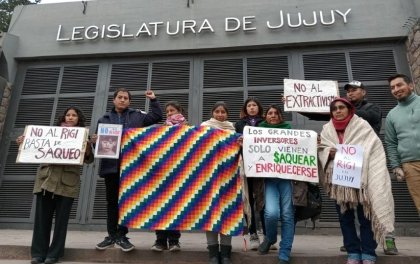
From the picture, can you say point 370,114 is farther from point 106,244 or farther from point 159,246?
point 106,244

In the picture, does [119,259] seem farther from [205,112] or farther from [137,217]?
[205,112]

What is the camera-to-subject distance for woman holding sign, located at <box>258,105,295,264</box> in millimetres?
3194

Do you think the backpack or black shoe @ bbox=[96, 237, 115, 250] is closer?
the backpack

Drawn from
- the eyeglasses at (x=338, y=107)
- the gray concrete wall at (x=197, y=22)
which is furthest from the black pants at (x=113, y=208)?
the gray concrete wall at (x=197, y=22)

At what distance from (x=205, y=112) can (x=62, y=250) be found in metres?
3.58

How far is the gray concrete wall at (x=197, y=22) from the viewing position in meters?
6.56

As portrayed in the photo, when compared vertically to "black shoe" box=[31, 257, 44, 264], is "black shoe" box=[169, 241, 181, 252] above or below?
above

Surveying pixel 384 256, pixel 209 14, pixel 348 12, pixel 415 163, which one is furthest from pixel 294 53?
pixel 384 256

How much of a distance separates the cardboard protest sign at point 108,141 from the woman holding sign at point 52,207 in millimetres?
411

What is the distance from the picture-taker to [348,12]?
6648 mm

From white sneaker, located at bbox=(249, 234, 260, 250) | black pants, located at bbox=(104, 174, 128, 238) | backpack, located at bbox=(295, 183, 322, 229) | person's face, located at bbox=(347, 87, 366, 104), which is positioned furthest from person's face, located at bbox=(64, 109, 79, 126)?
person's face, located at bbox=(347, 87, 366, 104)

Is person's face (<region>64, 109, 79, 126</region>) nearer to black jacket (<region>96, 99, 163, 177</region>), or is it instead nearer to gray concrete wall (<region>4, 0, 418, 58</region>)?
black jacket (<region>96, 99, 163, 177</region>)

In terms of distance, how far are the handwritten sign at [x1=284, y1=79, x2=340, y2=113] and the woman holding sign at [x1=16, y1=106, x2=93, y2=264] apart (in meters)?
2.69

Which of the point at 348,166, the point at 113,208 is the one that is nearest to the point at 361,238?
the point at 348,166
